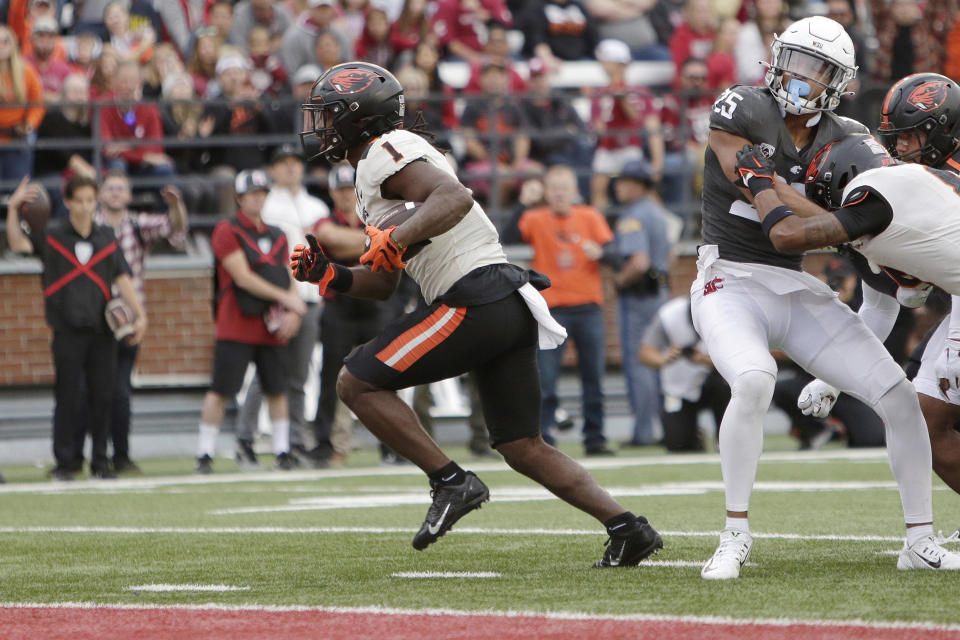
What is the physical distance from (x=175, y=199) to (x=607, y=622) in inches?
355

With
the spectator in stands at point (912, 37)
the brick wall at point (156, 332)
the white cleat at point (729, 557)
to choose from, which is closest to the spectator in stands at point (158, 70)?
the brick wall at point (156, 332)

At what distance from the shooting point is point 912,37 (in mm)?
14531

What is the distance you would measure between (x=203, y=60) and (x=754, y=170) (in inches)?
391

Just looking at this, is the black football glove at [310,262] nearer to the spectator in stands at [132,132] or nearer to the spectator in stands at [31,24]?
the spectator in stands at [132,132]

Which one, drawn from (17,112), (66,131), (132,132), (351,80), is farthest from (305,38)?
(351,80)

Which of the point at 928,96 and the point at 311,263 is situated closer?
the point at 311,263

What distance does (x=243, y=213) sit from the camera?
36.0 ft

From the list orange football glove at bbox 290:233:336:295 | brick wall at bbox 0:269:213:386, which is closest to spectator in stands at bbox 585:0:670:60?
brick wall at bbox 0:269:213:386

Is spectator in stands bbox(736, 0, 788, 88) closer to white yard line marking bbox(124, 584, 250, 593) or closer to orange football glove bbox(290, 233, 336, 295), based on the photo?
orange football glove bbox(290, 233, 336, 295)

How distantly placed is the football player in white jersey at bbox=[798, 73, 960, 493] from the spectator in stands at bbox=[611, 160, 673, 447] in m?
6.62

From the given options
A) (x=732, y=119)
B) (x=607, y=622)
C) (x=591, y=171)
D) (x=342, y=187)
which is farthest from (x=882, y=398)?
(x=591, y=171)

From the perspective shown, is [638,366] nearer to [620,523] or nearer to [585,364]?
[585,364]

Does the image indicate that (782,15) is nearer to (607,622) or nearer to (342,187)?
(342,187)

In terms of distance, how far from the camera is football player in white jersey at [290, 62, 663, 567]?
5.21m
